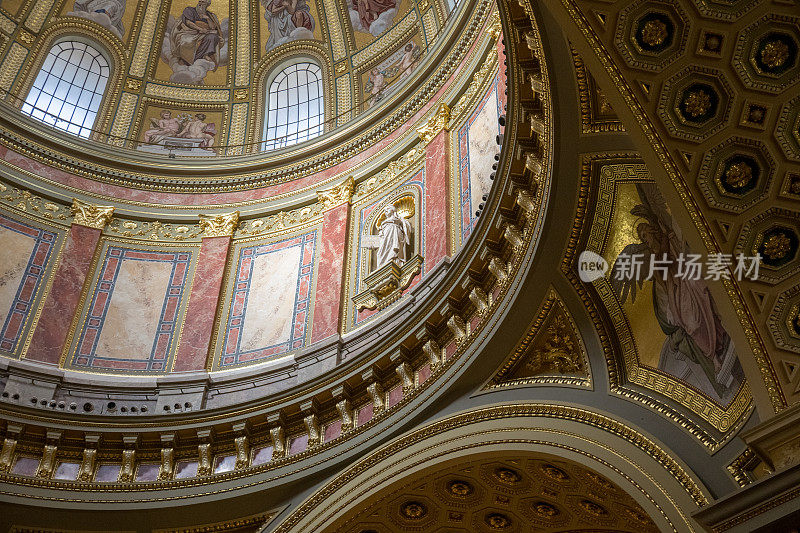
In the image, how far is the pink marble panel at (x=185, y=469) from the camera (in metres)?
13.1

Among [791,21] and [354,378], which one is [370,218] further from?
[791,21]

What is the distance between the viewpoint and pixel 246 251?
17422mm

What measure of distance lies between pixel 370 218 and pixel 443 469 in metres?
6.73

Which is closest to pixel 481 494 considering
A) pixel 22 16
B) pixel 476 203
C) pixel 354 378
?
pixel 354 378

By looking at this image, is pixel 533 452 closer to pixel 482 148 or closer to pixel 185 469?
pixel 185 469

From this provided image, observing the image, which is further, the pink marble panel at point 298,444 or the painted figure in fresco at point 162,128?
the painted figure in fresco at point 162,128

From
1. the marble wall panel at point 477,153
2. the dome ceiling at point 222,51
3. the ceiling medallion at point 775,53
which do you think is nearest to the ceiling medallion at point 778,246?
the ceiling medallion at point 775,53

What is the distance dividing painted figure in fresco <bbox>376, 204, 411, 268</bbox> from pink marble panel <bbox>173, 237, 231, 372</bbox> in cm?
338

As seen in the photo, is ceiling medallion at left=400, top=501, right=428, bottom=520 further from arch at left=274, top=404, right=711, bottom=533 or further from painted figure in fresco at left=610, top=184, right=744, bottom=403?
painted figure in fresco at left=610, top=184, right=744, bottom=403

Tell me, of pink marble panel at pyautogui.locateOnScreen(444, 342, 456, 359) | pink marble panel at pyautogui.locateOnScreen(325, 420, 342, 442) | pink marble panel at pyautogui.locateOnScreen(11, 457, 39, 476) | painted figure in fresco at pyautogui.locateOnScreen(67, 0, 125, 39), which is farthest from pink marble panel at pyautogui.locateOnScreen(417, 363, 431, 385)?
painted figure in fresco at pyautogui.locateOnScreen(67, 0, 125, 39)

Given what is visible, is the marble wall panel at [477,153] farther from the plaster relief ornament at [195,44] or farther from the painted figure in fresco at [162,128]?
the plaster relief ornament at [195,44]

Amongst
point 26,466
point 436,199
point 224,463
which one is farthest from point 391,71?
point 26,466

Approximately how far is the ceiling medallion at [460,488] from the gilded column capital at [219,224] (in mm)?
8522

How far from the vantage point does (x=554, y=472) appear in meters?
9.83
